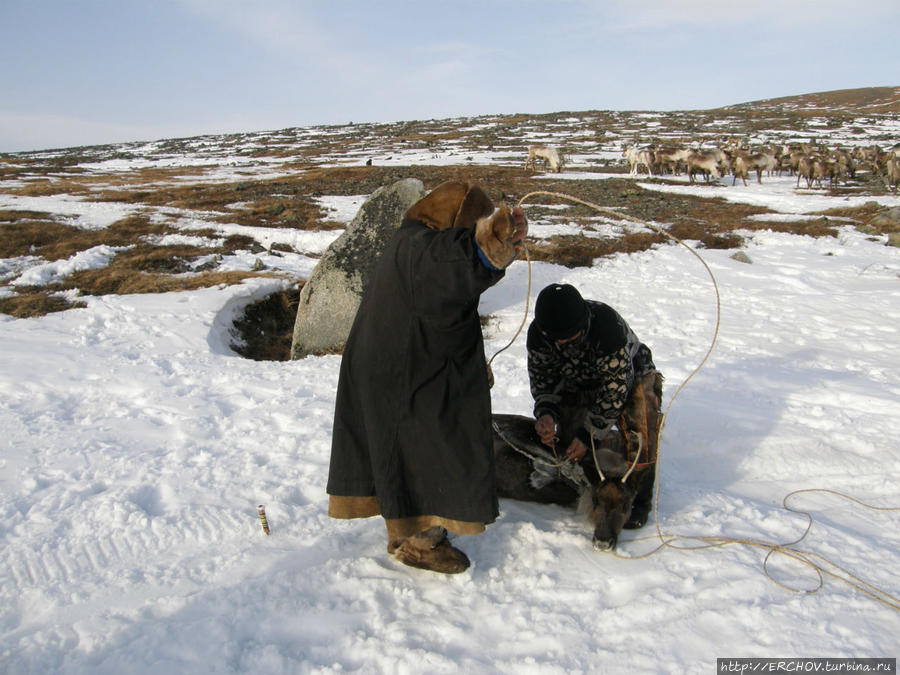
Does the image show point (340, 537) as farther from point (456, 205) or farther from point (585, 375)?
point (456, 205)

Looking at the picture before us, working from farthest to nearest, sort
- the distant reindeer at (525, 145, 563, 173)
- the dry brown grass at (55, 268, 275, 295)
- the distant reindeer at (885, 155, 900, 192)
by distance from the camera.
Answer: the distant reindeer at (525, 145, 563, 173)
the distant reindeer at (885, 155, 900, 192)
the dry brown grass at (55, 268, 275, 295)

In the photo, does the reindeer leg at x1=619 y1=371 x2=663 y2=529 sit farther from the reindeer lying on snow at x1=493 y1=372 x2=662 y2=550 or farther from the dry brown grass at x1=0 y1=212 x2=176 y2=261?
the dry brown grass at x1=0 y1=212 x2=176 y2=261

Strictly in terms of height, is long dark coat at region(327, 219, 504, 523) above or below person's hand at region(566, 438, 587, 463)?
above

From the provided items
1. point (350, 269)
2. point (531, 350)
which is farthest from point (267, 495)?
point (350, 269)

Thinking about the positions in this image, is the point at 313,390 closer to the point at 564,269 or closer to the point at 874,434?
the point at 874,434

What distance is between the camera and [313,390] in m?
5.06

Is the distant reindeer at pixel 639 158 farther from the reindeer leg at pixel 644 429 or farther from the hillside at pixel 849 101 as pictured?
the hillside at pixel 849 101

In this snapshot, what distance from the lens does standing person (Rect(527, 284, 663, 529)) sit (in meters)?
2.83

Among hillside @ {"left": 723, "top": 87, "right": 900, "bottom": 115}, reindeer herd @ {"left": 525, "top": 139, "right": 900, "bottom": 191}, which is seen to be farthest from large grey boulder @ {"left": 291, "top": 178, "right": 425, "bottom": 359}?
hillside @ {"left": 723, "top": 87, "right": 900, "bottom": 115}

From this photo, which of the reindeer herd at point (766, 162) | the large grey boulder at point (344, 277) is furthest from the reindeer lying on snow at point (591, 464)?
the reindeer herd at point (766, 162)

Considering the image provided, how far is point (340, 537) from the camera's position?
2.78 m

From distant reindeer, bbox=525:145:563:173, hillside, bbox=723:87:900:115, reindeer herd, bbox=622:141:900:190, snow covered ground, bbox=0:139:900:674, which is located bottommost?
snow covered ground, bbox=0:139:900:674

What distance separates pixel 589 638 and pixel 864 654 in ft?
3.14

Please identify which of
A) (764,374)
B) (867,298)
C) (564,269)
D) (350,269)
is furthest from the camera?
(564,269)
